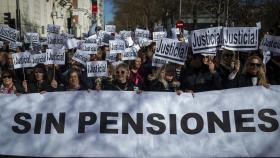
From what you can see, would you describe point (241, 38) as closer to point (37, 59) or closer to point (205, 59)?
point (205, 59)

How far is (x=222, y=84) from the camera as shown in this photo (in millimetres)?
7016

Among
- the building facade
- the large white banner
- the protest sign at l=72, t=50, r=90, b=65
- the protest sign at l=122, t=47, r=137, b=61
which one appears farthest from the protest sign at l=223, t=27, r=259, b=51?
the building facade

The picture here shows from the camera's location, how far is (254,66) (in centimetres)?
680

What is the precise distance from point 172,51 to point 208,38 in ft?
1.97

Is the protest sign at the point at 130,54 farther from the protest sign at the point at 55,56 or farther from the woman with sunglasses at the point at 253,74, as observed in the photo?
the woman with sunglasses at the point at 253,74

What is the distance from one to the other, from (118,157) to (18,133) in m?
1.45

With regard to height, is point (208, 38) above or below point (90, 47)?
above

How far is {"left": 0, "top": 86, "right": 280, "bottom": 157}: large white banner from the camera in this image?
5.97 metres

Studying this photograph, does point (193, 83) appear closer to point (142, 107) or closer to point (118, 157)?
point (142, 107)

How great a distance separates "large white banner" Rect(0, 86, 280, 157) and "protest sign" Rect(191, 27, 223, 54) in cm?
104

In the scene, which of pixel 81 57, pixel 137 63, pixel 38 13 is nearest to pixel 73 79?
pixel 137 63

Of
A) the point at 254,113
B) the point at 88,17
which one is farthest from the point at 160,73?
the point at 88,17

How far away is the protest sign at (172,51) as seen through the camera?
23.5ft

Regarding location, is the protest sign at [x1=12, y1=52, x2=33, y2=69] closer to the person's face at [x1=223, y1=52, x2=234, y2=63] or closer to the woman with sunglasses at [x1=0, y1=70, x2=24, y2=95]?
the woman with sunglasses at [x1=0, y1=70, x2=24, y2=95]
